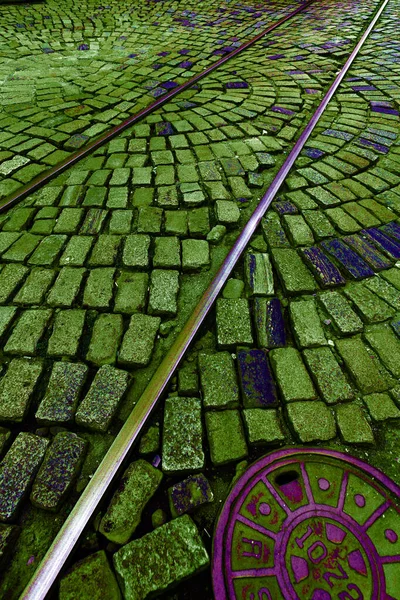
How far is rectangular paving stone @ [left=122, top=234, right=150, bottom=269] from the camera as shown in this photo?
239cm

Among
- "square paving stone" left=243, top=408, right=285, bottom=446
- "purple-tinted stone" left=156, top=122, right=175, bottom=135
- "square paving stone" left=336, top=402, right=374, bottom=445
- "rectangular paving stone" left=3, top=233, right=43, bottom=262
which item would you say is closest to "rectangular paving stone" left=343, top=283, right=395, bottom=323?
"square paving stone" left=336, top=402, right=374, bottom=445

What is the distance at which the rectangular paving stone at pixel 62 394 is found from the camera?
167 cm

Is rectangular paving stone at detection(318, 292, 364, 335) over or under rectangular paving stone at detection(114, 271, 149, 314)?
under

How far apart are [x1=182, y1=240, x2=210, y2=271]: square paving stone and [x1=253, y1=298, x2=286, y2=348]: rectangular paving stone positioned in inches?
18.2

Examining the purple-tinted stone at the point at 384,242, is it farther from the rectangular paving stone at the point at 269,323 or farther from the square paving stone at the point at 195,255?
the square paving stone at the point at 195,255

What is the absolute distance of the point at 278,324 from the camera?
6.79 feet

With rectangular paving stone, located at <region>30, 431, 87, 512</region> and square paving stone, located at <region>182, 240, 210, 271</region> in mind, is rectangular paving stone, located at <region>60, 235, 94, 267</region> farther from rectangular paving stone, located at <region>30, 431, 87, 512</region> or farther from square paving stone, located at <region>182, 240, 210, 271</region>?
rectangular paving stone, located at <region>30, 431, 87, 512</region>

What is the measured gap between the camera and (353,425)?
1652 millimetres

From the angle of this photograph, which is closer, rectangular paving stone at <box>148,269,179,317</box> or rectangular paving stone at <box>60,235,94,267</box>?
rectangular paving stone at <box>148,269,179,317</box>

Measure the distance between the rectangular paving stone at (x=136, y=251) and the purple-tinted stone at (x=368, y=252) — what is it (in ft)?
4.61

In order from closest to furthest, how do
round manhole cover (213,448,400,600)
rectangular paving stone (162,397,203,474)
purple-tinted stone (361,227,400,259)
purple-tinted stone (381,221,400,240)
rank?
round manhole cover (213,448,400,600)
rectangular paving stone (162,397,203,474)
purple-tinted stone (361,227,400,259)
purple-tinted stone (381,221,400,240)

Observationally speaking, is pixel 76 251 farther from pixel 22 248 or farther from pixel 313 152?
pixel 313 152

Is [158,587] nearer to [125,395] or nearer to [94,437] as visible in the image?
[94,437]

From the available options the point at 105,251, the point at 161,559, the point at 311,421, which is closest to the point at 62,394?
the point at 161,559
